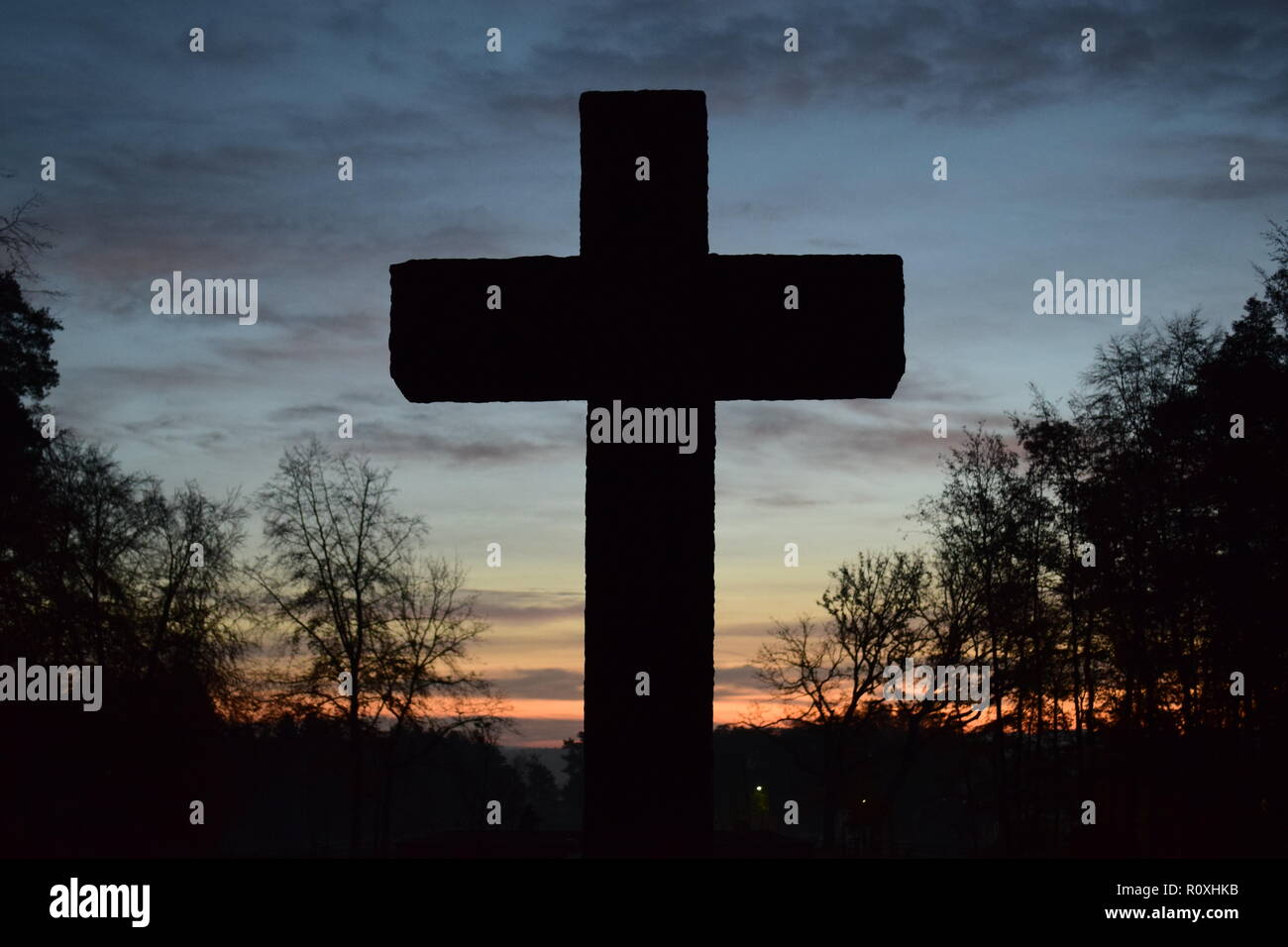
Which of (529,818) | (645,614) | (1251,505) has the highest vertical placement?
(1251,505)

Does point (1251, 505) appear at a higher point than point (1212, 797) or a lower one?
higher

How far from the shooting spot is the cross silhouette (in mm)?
2883

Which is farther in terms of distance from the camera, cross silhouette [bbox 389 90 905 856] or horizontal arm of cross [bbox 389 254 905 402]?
horizontal arm of cross [bbox 389 254 905 402]

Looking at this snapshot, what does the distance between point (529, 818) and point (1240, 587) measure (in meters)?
20.4

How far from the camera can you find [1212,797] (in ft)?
92.9

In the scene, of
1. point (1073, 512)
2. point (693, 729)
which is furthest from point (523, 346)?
point (1073, 512)

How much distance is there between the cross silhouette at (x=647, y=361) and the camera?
288cm

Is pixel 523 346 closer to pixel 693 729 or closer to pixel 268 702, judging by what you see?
pixel 693 729

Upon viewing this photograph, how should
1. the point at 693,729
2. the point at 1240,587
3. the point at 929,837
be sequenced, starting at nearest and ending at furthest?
the point at 693,729
the point at 1240,587
the point at 929,837

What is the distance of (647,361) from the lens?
3.27 meters

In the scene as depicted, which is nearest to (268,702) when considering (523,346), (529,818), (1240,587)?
A: (529,818)

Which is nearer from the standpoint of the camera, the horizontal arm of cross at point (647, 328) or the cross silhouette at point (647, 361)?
the cross silhouette at point (647, 361)
